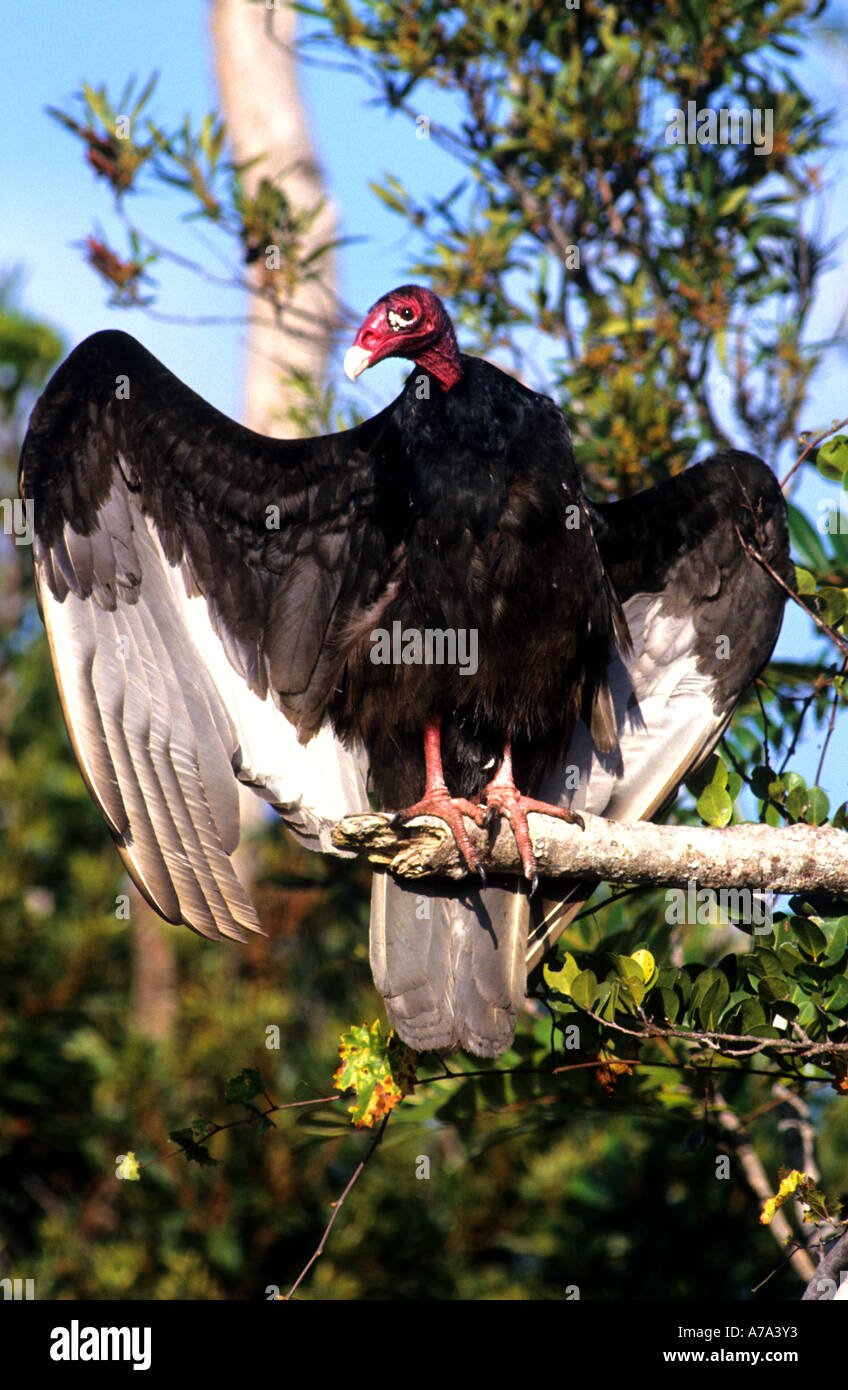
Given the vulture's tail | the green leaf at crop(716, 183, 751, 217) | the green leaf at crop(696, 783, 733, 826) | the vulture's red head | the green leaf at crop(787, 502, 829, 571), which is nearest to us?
the green leaf at crop(696, 783, 733, 826)

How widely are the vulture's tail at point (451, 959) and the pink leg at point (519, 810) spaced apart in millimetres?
164

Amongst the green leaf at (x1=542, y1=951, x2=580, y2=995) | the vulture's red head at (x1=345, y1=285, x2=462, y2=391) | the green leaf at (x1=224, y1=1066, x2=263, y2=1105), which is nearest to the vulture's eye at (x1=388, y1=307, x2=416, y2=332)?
the vulture's red head at (x1=345, y1=285, x2=462, y2=391)

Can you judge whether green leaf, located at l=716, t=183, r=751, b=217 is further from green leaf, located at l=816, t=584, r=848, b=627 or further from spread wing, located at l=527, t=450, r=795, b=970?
green leaf, located at l=816, t=584, r=848, b=627

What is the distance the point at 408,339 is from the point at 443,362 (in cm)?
10

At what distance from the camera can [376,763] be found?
3277 mm

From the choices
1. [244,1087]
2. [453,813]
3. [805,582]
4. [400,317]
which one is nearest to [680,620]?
[805,582]

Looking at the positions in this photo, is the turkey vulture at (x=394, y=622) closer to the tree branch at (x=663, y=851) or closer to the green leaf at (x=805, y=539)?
the green leaf at (x=805, y=539)

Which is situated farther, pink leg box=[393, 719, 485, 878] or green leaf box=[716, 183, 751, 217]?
green leaf box=[716, 183, 751, 217]

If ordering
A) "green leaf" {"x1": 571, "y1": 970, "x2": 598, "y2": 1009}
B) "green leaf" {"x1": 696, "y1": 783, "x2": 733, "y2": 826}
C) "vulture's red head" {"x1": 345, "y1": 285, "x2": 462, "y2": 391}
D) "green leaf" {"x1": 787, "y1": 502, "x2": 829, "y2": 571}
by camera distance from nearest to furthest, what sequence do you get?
"green leaf" {"x1": 571, "y1": 970, "x2": 598, "y2": 1009}
"green leaf" {"x1": 696, "y1": 783, "x2": 733, "y2": 826}
"vulture's red head" {"x1": 345, "y1": 285, "x2": 462, "y2": 391}
"green leaf" {"x1": 787, "y1": 502, "x2": 829, "y2": 571}

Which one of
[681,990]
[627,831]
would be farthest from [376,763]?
[681,990]

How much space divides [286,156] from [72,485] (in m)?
4.72

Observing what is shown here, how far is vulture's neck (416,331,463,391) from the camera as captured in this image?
3.05m

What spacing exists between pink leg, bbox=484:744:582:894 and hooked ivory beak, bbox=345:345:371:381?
3.22ft

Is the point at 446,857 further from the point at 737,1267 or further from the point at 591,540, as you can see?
the point at 737,1267
